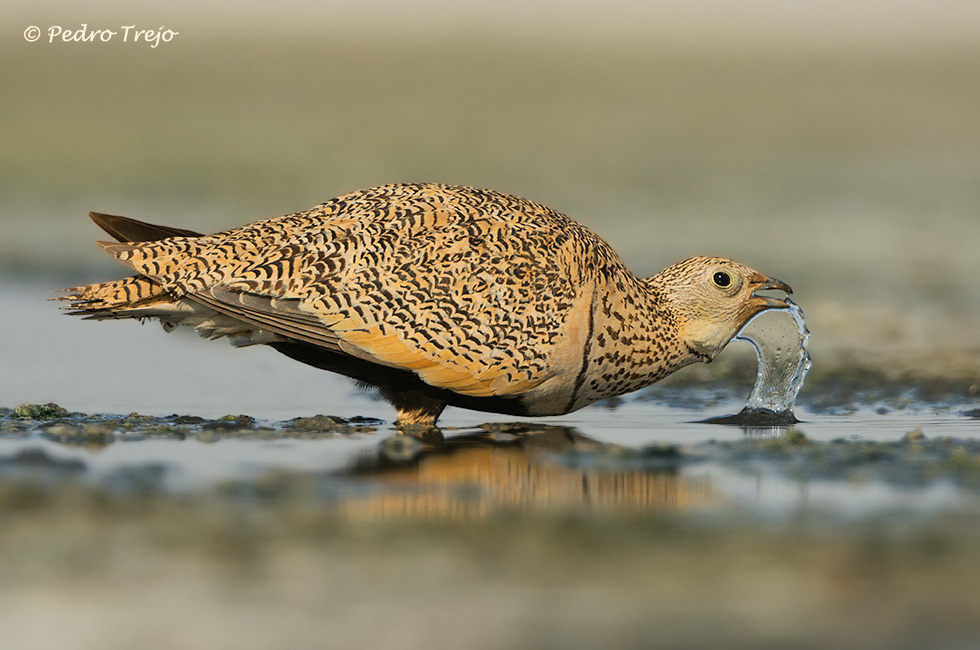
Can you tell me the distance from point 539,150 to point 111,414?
11942 millimetres

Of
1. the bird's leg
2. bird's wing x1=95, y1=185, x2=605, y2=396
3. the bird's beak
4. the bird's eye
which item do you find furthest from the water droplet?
A: the bird's leg

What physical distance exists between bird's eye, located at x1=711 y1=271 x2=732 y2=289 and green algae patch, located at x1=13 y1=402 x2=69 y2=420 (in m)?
4.19

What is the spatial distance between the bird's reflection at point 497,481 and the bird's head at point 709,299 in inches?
50.9

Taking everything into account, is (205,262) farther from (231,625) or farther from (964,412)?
(964,412)

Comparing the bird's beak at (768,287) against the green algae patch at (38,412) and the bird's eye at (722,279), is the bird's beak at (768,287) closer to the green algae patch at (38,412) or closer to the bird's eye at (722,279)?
the bird's eye at (722,279)

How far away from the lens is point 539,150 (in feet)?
65.8

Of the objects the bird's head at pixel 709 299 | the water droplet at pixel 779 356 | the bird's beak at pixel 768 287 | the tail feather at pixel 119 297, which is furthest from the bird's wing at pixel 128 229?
the water droplet at pixel 779 356

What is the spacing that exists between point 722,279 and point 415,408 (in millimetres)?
2207

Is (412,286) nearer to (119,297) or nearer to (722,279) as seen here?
(119,297)

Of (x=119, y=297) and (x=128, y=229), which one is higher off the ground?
(x=128, y=229)

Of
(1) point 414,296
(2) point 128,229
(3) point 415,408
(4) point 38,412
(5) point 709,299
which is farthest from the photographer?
(5) point 709,299

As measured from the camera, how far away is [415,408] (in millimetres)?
8516

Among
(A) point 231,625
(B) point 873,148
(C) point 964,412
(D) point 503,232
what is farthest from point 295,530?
(B) point 873,148

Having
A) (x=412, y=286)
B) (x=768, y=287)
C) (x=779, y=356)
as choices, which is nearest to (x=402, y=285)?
(x=412, y=286)
